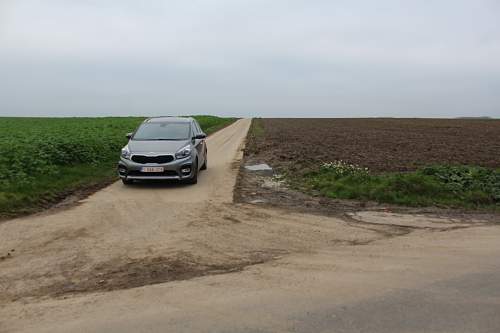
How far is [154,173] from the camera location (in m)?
12.2

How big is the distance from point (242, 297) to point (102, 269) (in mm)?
2053

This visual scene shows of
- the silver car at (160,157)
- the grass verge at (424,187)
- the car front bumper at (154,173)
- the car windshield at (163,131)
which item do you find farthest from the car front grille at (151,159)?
the grass verge at (424,187)

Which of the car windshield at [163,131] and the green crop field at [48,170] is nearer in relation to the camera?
the green crop field at [48,170]

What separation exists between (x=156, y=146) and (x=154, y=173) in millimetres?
892

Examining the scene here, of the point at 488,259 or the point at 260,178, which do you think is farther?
the point at 260,178

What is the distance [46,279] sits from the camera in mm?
5672

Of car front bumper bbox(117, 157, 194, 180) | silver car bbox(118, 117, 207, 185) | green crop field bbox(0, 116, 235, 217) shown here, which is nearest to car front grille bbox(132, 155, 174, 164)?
silver car bbox(118, 117, 207, 185)

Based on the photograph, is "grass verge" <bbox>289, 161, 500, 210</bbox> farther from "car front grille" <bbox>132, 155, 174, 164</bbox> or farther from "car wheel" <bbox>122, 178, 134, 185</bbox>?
"car wheel" <bbox>122, 178, 134, 185</bbox>

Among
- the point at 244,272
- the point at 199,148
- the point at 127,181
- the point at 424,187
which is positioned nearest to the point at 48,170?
the point at 127,181

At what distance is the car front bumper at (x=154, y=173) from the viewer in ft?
39.9

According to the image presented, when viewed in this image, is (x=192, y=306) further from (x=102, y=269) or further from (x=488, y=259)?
(x=488, y=259)

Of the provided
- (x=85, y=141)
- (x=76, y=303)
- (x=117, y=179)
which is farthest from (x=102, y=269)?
(x=85, y=141)

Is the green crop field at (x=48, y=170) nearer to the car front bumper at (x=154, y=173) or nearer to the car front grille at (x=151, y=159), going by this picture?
the car front bumper at (x=154, y=173)

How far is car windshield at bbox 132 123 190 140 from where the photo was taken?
13578mm
